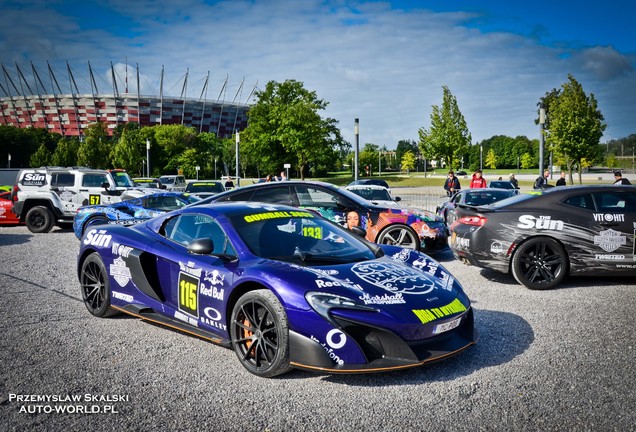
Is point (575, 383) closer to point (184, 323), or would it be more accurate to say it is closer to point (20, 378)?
point (184, 323)

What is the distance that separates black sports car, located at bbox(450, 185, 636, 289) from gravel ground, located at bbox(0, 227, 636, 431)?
1152 millimetres

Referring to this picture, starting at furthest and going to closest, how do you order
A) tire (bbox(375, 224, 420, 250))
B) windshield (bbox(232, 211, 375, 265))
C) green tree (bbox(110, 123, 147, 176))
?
green tree (bbox(110, 123, 147, 176))
tire (bbox(375, 224, 420, 250))
windshield (bbox(232, 211, 375, 265))

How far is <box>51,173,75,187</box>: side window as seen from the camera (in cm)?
1495

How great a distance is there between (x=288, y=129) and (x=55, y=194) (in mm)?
40960

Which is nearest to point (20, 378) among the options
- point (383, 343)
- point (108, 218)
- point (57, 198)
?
point (383, 343)

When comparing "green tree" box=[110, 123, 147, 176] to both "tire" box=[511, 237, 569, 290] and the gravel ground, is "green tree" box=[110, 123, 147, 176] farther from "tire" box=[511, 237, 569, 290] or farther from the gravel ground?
"tire" box=[511, 237, 569, 290]

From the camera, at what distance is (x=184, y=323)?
4.68 m

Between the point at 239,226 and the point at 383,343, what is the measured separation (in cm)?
170

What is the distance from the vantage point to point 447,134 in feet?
175

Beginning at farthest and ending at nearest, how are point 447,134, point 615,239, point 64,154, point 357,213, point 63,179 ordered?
point 64,154
point 447,134
point 63,179
point 357,213
point 615,239

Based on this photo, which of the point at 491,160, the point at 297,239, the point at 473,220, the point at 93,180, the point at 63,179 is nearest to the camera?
the point at 297,239

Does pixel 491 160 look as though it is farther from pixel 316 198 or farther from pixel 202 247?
pixel 202 247

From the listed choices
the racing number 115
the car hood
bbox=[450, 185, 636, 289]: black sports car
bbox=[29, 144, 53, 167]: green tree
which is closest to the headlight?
the car hood

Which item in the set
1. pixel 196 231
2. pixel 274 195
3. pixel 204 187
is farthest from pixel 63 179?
pixel 196 231
